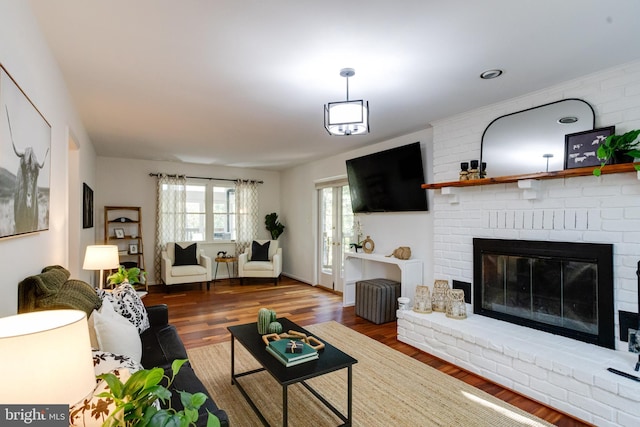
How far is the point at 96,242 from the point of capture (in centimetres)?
573

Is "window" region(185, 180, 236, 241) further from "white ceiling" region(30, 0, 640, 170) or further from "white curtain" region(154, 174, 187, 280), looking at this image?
"white ceiling" region(30, 0, 640, 170)

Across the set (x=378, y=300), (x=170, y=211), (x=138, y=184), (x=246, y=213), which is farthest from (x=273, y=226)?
(x=378, y=300)

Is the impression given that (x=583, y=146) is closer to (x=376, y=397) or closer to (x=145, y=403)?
(x=376, y=397)

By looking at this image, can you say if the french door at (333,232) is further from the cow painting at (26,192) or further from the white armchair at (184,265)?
the cow painting at (26,192)

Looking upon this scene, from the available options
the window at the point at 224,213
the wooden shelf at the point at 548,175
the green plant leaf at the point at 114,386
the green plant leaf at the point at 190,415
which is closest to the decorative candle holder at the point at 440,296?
the wooden shelf at the point at 548,175

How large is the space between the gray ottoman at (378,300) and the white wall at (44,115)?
3155mm

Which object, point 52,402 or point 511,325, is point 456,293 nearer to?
point 511,325

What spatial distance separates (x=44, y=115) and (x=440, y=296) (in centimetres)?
362

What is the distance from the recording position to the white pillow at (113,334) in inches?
70.2

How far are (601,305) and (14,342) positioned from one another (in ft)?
11.0

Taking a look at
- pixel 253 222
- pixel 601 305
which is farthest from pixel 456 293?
pixel 253 222

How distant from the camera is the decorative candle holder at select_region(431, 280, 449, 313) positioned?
348 cm

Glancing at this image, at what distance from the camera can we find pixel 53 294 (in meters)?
1.79

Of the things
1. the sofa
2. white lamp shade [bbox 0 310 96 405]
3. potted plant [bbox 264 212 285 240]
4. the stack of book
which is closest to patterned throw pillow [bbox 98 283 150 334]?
the sofa
